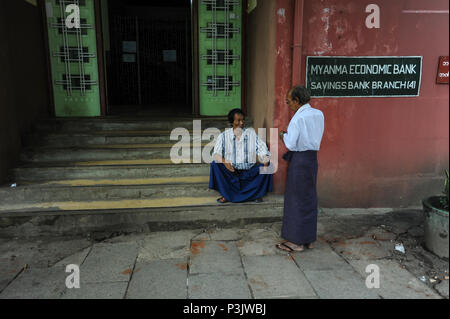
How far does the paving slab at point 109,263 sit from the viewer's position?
10.4ft

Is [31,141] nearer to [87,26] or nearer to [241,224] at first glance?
[87,26]

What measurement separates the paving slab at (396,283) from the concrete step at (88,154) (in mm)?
3105

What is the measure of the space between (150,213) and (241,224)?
1.21 metres

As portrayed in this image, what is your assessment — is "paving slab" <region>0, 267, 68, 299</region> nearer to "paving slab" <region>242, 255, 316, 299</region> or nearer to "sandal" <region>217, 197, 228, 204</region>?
"paving slab" <region>242, 255, 316, 299</region>

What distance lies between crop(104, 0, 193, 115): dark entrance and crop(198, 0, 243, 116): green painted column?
131 inches

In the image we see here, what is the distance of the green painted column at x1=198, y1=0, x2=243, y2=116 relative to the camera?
610 cm

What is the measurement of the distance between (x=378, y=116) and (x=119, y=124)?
14.0 feet

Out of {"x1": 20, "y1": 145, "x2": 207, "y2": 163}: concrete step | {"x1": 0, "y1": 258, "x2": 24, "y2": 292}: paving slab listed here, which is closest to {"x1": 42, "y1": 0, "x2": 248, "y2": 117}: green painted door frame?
{"x1": 20, "y1": 145, "x2": 207, "y2": 163}: concrete step

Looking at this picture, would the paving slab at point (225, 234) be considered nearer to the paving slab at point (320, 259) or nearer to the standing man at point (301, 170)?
the standing man at point (301, 170)

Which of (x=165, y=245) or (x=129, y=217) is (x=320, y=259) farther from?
(x=129, y=217)

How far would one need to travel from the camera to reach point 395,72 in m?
4.64

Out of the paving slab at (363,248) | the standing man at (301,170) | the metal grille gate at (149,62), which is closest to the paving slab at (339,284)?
the paving slab at (363,248)

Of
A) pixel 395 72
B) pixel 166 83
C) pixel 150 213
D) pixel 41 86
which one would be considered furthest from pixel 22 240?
pixel 166 83

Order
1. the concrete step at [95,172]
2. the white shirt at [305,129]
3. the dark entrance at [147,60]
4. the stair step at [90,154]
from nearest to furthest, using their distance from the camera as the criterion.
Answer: the white shirt at [305,129] < the concrete step at [95,172] < the stair step at [90,154] < the dark entrance at [147,60]
